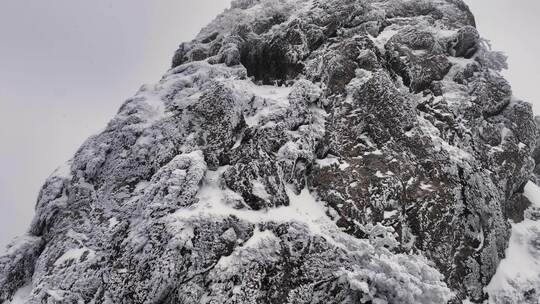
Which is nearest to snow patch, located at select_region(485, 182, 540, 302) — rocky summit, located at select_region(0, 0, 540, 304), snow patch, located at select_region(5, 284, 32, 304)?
rocky summit, located at select_region(0, 0, 540, 304)

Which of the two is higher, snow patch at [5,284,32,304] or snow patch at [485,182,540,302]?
snow patch at [5,284,32,304]

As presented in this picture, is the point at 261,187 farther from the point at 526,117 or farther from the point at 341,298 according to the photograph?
the point at 526,117

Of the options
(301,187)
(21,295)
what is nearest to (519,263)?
(301,187)

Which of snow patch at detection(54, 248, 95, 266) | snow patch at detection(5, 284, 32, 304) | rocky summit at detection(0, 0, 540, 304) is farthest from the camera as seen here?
snow patch at detection(54, 248, 95, 266)

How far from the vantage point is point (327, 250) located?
18844mm

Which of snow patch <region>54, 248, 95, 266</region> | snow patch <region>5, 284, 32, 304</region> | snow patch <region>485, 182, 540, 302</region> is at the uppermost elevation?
snow patch <region>54, 248, 95, 266</region>

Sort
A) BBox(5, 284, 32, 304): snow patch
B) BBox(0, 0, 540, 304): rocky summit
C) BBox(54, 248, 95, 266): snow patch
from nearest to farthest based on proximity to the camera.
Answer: BBox(0, 0, 540, 304): rocky summit → BBox(5, 284, 32, 304): snow patch → BBox(54, 248, 95, 266): snow patch

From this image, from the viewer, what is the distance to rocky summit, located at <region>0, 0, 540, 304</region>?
709 inches

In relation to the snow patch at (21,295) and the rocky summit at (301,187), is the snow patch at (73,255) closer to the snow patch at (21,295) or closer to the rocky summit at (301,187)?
the rocky summit at (301,187)

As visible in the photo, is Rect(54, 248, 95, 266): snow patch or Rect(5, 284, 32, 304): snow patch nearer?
Rect(5, 284, 32, 304): snow patch

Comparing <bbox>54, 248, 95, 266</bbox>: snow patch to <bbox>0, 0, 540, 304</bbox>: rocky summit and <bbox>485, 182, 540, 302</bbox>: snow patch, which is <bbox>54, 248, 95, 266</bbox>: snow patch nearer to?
<bbox>0, 0, 540, 304</bbox>: rocky summit

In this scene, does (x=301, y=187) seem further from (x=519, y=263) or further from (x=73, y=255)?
(x=519, y=263)

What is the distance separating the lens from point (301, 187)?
2319 centimetres

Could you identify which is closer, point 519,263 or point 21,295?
point 21,295
